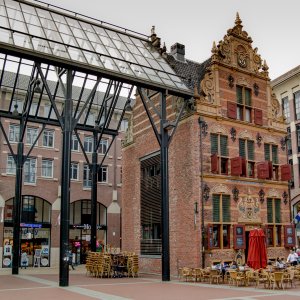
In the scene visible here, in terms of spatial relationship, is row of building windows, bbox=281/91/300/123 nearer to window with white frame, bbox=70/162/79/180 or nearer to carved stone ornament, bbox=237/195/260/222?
carved stone ornament, bbox=237/195/260/222

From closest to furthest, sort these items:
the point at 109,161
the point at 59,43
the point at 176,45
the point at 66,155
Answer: the point at 66,155
the point at 59,43
the point at 176,45
the point at 109,161

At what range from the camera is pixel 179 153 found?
24.5 m

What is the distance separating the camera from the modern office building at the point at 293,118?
4297 centimetres

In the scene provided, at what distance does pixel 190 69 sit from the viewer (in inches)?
1085

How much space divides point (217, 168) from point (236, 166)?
46.0 inches

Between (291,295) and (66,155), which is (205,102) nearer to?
(66,155)

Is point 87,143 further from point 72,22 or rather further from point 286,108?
point 286,108

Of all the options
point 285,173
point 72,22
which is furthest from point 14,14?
point 285,173

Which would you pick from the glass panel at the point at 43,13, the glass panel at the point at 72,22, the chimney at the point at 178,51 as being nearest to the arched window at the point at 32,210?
the chimney at the point at 178,51

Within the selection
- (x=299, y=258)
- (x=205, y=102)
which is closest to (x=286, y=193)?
(x=299, y=258)

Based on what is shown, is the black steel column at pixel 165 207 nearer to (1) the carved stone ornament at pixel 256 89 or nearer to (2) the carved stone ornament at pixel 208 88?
(2) the carved stone ornament at pixel 208 88

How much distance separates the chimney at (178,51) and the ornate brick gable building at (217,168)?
0.23 feet

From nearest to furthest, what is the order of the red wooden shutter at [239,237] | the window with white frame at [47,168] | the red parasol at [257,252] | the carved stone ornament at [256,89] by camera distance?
the red parasol at [257,252] < the red wooden shutter at [239,237] < the carved stone ornament at [256,89] < the window with white frame at [47,168]

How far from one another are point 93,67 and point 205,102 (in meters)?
6.84
